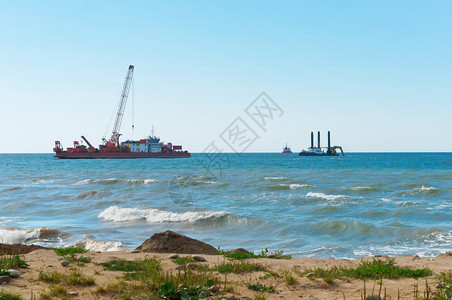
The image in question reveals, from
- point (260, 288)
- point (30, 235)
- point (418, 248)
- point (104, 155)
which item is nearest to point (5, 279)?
point (260, 288)

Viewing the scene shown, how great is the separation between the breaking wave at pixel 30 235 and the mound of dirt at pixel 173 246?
15.7ft

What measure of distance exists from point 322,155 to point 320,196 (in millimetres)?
120643

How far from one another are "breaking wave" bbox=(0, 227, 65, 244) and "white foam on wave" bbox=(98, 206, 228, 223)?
3816 millimetres

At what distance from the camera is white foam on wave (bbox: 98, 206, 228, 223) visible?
16.3 metres

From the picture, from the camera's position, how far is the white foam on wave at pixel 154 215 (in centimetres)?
1628

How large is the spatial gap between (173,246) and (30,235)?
633 cm

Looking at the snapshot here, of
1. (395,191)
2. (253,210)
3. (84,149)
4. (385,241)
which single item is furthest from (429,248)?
(84,149)

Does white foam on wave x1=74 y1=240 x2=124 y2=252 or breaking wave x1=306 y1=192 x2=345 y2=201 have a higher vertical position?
breaking wave x1=306 y1=192 x2=345 y2=201

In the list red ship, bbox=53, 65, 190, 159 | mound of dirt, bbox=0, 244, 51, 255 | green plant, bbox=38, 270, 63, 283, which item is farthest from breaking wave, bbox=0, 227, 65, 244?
red ship, bbox=53, 65, 190, 159

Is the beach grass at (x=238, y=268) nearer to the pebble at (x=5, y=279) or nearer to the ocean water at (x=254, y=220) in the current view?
the pebble at (x=5, y=279)

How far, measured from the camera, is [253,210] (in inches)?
726

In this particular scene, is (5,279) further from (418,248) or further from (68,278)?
(418,248)

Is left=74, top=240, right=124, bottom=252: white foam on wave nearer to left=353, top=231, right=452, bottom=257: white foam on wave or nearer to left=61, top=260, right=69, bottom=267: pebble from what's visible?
left=61, top=260, right=69, bottom=267: pebble

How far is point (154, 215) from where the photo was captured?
17.0 metres
